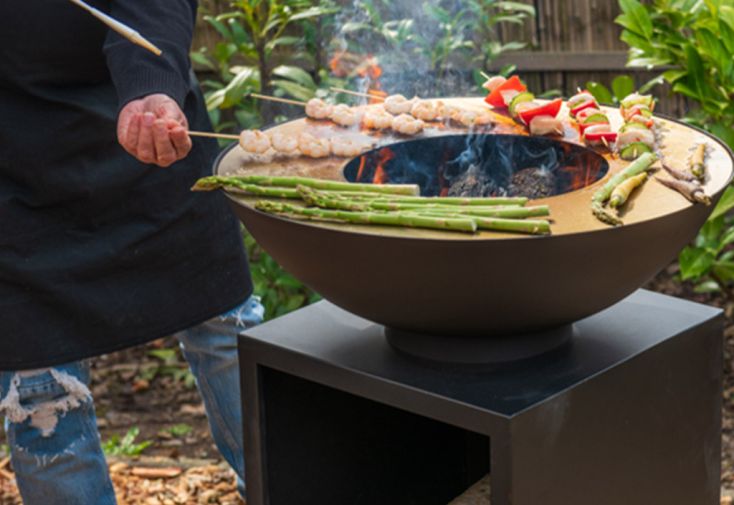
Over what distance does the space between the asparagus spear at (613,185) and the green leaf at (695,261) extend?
1525 mm

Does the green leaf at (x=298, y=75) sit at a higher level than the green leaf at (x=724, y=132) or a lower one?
higher

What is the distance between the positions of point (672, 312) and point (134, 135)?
3.31 feet

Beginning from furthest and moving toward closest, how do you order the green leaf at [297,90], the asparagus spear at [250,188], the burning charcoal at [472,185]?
1. the green leaf at [297,90]
2. the burning charcoal at [472,185]
3. the asparagus spear at [250,188]

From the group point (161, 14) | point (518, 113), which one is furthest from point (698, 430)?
point (161, 14)

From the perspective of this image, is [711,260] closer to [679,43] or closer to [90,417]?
[679,43]

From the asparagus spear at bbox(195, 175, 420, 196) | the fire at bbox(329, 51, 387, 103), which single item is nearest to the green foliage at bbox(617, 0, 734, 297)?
the fire at bbox(329, 51, 387, 103)

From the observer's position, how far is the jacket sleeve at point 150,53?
2152mm

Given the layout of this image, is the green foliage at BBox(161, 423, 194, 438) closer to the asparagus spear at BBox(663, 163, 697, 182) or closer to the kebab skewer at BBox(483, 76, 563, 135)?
the kebab skewer at BBox(483, 76, 563, 135)

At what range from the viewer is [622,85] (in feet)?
10.9

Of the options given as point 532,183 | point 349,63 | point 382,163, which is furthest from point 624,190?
point 349,63

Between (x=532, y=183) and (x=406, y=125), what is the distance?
0.26 metres

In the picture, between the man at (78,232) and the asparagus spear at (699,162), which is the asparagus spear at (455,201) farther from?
the man at (78,232)

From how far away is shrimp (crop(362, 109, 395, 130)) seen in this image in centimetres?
223

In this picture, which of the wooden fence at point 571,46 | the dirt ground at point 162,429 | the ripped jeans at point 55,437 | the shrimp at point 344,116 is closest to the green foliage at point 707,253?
the dirt ground at point 162,429
